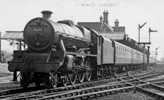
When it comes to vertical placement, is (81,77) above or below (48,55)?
below

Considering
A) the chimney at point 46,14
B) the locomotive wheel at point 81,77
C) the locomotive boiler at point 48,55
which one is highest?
the chimney at point 46,14

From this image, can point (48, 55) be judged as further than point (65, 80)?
No

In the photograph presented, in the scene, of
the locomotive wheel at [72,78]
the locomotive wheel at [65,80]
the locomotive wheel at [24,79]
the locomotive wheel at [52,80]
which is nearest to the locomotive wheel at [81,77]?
the locomotive wheel at [72,78]

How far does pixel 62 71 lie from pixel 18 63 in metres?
2.07

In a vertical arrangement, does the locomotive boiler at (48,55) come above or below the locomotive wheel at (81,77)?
above

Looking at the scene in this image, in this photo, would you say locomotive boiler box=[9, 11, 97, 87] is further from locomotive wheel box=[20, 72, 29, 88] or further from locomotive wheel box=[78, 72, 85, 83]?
locomotive wheel box=[78, 72, 85, 83]

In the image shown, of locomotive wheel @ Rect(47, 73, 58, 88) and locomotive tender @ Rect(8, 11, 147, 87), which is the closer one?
locomotive wheel @ Rect(47, 73, 58, 88)

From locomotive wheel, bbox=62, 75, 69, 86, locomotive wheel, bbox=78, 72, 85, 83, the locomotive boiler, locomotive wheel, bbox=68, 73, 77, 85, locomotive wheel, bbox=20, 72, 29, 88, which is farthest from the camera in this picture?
locomotive wheel, bbox=78, 72, 85, 83

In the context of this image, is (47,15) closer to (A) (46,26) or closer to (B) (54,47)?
(A) (46,26)

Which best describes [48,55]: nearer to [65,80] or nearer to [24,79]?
[24,79]

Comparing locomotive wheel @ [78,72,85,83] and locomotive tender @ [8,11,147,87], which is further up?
locomotive tender @ [8,11,147,87]

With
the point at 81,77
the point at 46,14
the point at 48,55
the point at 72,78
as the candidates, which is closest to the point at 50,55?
the point at 48,55

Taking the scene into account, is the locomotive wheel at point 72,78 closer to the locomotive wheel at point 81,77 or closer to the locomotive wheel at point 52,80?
the locomotive wheel at point 81,77

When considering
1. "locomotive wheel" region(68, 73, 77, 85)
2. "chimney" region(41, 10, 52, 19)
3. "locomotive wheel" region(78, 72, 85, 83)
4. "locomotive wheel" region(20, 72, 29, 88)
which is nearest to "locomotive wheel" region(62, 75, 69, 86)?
"locomotive wheel" region(68, 73, 77, 85)
